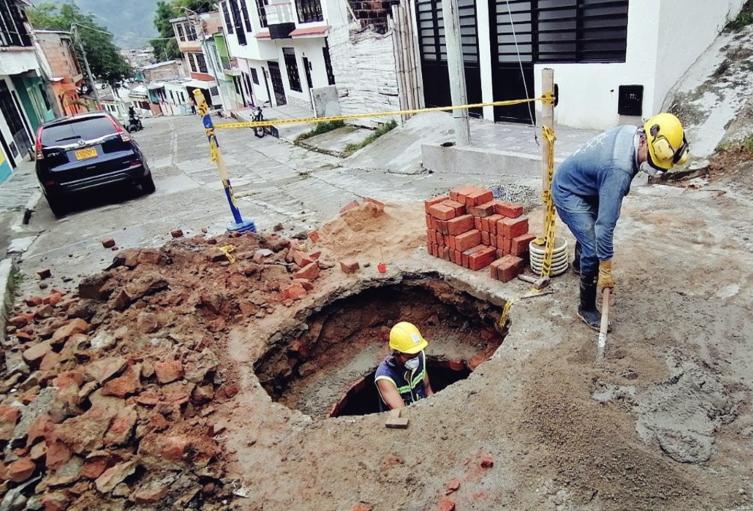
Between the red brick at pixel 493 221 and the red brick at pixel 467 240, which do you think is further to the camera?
the red brick at pixel 467 240

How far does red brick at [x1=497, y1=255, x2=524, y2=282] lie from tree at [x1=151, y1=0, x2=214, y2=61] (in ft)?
139

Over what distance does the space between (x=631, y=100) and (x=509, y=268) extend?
187 inches

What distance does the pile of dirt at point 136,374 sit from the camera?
2939mm

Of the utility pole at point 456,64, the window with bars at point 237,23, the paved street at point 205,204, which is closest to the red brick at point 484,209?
the paved street at point 205,204

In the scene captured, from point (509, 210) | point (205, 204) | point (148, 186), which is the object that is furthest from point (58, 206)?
→ point (509, 210)

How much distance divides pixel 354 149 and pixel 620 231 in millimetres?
7919

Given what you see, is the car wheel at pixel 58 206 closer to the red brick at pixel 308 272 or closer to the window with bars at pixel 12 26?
the red brick at pixel 308 272

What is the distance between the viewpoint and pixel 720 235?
4.93m

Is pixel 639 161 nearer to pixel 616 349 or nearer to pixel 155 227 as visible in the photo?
pixel 616 349

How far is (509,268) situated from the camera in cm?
468

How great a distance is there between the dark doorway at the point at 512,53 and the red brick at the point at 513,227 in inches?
196

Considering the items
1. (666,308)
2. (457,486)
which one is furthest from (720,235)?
(457,486)

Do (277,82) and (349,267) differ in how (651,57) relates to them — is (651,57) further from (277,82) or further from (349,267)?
(277,82)

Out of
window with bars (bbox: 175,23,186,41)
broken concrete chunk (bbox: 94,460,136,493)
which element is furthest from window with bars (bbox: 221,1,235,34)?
broken concrete chunk (bbox: 94,460,136,493)
